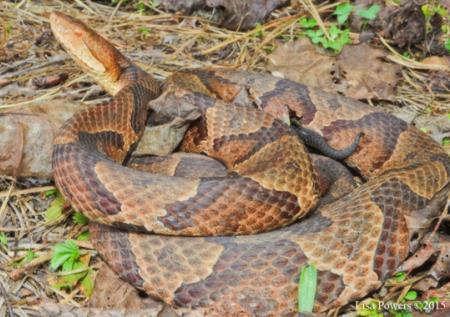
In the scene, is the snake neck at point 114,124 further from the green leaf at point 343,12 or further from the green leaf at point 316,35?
the green leaf at point 343,12

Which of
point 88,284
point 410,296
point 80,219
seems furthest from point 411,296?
point 80,219

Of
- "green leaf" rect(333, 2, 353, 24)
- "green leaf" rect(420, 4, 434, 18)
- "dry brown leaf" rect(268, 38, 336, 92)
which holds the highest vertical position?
"green leaf" rect(420, 4, 434, 18)

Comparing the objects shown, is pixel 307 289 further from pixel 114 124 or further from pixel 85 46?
pixel 85 46

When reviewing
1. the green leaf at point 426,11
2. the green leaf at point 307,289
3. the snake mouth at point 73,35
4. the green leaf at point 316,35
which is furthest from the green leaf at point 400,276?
the green leaf at point 426,11

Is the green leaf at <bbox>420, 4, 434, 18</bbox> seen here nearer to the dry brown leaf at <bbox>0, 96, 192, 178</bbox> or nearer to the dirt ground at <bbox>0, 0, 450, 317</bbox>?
the dirt ground at <bbox>0, 0, 450, 317</bbox>

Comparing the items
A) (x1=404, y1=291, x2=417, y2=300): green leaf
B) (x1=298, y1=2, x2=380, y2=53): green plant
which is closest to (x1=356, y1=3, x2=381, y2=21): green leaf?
(x1=298, y1=2, x2=380, y2=53): green plant

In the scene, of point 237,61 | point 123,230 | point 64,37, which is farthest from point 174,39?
point 123,230

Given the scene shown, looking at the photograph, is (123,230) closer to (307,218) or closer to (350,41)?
(307,218)
